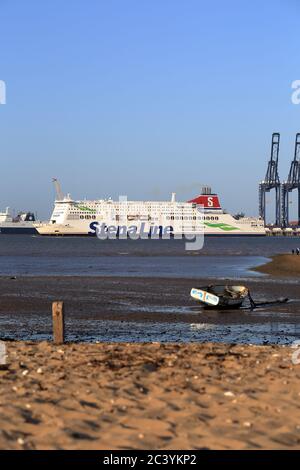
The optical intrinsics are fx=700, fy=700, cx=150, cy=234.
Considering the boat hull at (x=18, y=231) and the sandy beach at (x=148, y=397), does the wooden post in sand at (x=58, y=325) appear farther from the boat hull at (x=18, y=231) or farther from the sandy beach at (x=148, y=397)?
the boat hull at (x=18, y=231)

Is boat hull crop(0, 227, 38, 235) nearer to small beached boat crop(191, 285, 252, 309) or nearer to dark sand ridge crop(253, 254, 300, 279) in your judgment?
dark sand ridge crop(253, 254, 300, 279)

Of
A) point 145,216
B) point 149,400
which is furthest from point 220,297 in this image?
point 145,216

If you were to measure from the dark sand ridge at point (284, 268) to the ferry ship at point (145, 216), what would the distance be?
9596cm

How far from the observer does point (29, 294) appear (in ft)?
97.3

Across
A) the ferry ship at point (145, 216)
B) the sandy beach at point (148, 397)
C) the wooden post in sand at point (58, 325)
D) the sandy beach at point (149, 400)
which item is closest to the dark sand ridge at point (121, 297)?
the wooden post in sand at point (58, 325)

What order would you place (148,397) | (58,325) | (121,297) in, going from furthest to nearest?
(121,297), (58,325), (148,397)

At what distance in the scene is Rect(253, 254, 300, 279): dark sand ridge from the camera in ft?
145

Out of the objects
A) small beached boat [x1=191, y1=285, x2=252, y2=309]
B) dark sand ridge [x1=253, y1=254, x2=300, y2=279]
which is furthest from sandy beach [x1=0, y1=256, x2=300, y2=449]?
dark sand ridge [x1=253, y1=254, x2=300, y2=279]

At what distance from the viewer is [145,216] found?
506ft

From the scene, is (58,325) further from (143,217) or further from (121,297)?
(143,217)

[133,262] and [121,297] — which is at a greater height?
[121,297]

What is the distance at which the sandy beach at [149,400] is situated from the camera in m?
7.15

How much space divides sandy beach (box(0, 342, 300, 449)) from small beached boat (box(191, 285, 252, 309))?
1204cm

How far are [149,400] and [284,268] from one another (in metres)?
41.7
